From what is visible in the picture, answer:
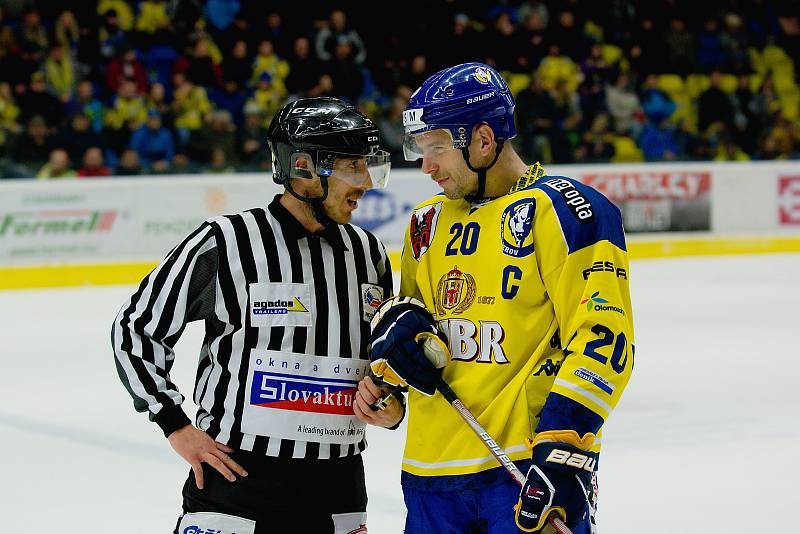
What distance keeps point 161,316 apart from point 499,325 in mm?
662

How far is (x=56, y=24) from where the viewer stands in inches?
445

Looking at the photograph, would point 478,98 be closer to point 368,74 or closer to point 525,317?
point 525,317

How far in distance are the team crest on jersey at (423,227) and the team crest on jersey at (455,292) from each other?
0.10 m

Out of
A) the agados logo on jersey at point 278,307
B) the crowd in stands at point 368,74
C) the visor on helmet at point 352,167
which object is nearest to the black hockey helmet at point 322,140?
the visor on helmet at point 352,167

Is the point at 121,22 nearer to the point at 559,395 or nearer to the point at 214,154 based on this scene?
the point at 214,154

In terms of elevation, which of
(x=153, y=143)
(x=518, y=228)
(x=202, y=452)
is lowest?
(x=153, y=143)

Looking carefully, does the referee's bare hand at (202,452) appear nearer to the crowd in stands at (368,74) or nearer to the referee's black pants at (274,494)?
the referee's black pants at (274,494)

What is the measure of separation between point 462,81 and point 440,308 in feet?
1.42

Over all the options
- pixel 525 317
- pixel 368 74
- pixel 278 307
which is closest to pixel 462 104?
pixel 525 317

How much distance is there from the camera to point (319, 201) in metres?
2.40

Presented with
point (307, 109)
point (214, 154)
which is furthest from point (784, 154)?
point (307, 109)

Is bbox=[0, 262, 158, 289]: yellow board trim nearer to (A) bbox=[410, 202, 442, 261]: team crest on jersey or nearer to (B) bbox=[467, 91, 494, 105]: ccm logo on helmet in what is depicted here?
(A) bbox=[410, 202, 442, 261]: team crest on jersey

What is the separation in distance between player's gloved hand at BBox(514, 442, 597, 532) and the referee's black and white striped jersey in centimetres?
50

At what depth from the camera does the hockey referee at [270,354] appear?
2311 millimetres
